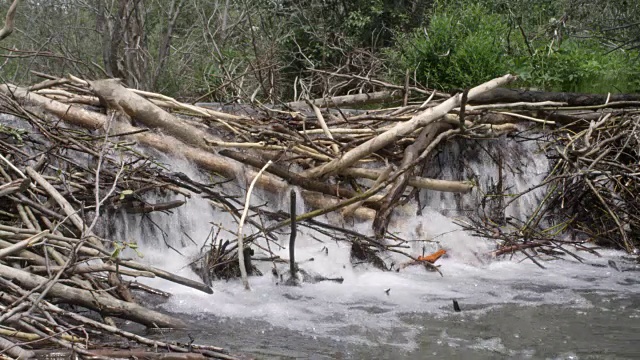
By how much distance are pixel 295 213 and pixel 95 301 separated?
1893 mm

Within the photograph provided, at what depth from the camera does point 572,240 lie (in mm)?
7816

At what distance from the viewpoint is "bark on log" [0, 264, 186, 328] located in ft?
13.6

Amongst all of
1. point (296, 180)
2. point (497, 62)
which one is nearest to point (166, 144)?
point (296, 180)

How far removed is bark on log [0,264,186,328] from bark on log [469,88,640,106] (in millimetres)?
5064

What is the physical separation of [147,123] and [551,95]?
13.9 ft

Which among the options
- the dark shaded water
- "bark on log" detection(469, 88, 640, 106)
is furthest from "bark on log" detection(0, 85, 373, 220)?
"bark on log" detection(469, 88, 640, 106)

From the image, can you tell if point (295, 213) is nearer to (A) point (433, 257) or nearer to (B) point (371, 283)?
(B) point (371, 283)

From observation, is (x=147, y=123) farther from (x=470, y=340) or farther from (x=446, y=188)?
(x=470, y=340)

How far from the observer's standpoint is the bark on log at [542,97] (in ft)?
28.4

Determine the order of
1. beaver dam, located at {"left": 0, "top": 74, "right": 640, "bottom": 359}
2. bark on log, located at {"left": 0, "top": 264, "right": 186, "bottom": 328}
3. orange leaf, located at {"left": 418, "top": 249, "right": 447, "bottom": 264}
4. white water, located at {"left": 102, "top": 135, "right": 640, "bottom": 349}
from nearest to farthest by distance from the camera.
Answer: bark on log, located at {"left": 0, "top": 264, "right": 186, "bottom": 328} → beaver dam, located at {"left": 0, "top": 74, "right": 640, "bottom": 359} → white water, located at {"left": 102, "top": 135, "right": 640, "bottom": 349} → orange leaf, located at {"left": 418, "top": 249, "right": 447, "bottom": 264}

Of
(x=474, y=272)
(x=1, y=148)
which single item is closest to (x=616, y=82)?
(x=474, y=272)

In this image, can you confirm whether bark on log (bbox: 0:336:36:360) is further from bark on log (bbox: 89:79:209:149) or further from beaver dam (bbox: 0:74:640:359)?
bark on log (bbox: 89:79:209:149)

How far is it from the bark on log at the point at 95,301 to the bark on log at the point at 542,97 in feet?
16.6

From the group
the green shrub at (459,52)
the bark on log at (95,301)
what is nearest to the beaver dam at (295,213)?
the bark on log at (95,301)
